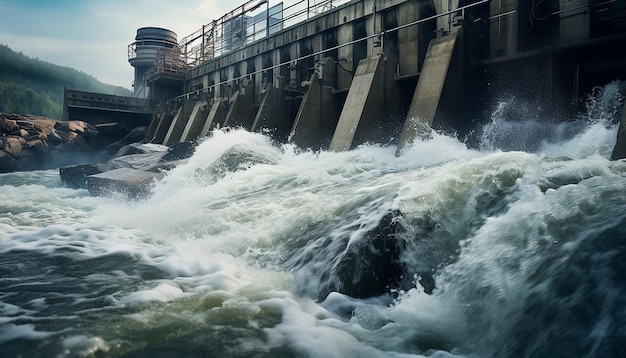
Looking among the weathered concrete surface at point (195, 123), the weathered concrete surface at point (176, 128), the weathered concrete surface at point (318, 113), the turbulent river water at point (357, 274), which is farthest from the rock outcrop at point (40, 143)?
the turbulent river water at point (357, 274)

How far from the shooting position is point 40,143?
20156 millimetres

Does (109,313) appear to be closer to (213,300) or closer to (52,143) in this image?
(213,300)

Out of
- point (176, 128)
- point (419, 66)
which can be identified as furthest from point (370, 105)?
point (176, 128)

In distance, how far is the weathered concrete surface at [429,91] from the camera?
8969 mm

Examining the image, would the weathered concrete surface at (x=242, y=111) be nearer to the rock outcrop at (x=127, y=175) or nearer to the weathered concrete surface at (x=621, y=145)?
the rock outcrop at (x=127, y=175)

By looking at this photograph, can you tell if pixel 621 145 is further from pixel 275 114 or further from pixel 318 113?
pixel 275 114

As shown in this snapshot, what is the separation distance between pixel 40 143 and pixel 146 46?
1669cm

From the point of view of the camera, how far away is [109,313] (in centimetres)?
326

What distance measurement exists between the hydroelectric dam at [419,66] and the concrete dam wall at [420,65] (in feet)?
0.07

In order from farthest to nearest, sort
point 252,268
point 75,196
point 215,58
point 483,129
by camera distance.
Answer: point 215,58 → point 75,196 → point 483,129 → point 252,268

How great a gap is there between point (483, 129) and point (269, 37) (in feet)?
35.3

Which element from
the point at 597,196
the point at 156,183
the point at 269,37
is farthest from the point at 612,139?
the point at 269,37

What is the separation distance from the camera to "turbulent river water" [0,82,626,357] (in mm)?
2646

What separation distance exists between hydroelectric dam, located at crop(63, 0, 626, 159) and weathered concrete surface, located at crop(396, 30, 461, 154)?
0.02m
